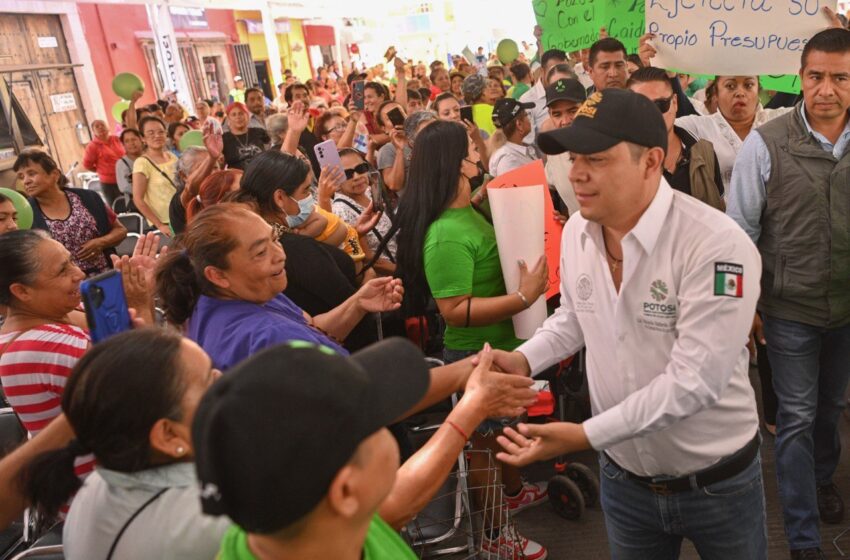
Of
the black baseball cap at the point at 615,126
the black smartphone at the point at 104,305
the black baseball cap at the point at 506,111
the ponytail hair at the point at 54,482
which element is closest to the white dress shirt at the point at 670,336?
the black baseball cap at the point at 615,126

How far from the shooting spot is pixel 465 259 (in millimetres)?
2668

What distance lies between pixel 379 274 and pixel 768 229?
85.9 inches

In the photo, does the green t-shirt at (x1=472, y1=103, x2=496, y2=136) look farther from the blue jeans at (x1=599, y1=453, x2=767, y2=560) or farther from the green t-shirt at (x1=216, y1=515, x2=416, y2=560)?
the green t-shirt at (x1=216, y1=515, x2=416, y2=560)

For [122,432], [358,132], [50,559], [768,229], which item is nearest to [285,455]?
[122,432]

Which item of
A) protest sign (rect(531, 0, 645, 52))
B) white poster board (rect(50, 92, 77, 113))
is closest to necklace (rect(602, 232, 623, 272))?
protest sign (rect(531, 0, 645, 52))

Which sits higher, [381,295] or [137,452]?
[137,452]

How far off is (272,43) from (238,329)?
22214mm

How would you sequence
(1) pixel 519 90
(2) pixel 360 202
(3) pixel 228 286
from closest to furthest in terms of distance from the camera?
(3) pixel 228 286, (2) pixel 360 202, (1) pixel 519 90

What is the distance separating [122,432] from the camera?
4.17 ft

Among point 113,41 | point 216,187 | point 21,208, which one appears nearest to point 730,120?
point 216,187

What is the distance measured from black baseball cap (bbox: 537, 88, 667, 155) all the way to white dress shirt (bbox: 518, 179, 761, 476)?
0.49 ft

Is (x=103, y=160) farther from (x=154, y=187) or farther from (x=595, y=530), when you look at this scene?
(x=595, y=530)

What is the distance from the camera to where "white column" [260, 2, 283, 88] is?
2188cm

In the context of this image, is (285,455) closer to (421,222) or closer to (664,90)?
(421,222)
